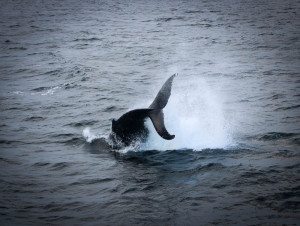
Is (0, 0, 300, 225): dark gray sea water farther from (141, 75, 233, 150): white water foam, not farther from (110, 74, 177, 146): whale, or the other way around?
(110, 74, 177, 146): whale

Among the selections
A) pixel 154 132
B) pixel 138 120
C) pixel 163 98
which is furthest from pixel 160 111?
pixel 154 132

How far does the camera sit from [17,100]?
1944cm

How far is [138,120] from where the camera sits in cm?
1274

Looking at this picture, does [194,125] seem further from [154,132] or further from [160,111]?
[160,111]

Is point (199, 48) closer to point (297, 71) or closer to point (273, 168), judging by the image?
point (297, 71)

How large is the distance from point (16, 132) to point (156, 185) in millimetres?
6861

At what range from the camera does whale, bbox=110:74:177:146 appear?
1186cm

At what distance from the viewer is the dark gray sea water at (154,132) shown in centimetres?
997

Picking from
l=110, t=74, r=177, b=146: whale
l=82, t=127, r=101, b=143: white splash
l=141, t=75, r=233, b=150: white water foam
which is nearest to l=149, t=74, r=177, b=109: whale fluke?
l=110, t=74, r=177, b=146: whale

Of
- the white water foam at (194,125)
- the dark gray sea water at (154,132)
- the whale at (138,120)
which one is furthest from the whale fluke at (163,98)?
Result: the dark gray sea water at (154,132)

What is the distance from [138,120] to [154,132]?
86 cm

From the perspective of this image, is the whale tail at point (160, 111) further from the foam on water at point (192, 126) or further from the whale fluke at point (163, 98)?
the foam on water at point (192, 126)

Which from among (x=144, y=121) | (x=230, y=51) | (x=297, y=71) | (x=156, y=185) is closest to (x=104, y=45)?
(x=230, y=51)

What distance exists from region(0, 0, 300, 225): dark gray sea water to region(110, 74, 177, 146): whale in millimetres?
335
